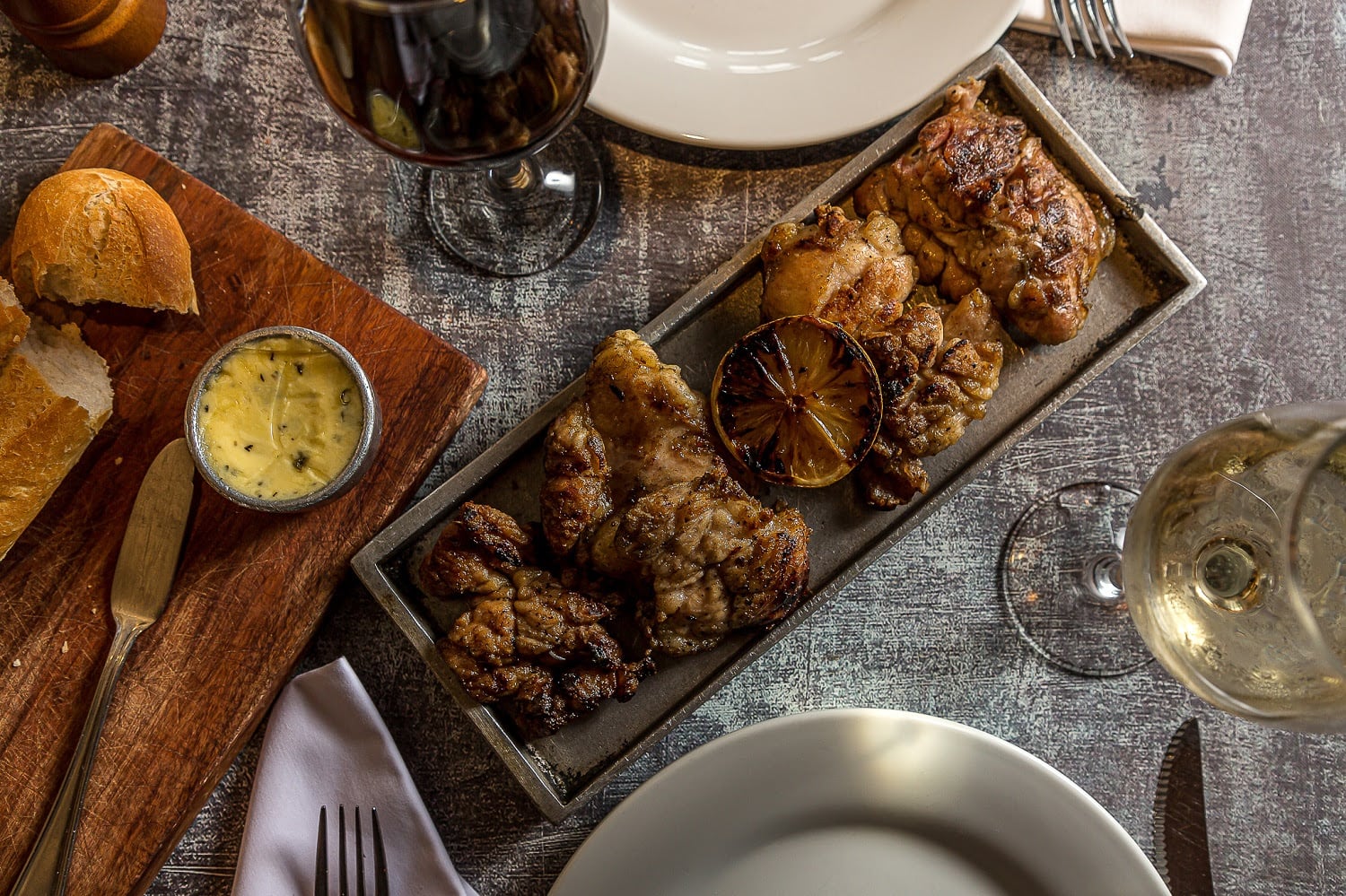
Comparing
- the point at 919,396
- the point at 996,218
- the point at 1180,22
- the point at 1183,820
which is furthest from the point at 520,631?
the point at 1180,22

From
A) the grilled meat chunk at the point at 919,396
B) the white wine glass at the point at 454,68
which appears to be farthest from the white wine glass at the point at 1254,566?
the white wine glass at the point at 454,68

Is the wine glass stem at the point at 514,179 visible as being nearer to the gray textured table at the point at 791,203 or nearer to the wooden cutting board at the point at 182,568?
the gray textured table at the point at 791,203

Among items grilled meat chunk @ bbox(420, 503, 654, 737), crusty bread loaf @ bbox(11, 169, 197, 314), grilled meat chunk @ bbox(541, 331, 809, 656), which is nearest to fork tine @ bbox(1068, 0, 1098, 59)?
grilled meat chunk @ bbox(541, 331, 809, 656)

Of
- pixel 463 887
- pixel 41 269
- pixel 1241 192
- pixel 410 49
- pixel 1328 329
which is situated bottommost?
pixel 463 887

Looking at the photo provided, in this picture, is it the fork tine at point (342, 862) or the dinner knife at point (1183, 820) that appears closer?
the fork tine at point (342, 862)

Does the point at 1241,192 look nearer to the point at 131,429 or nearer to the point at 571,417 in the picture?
the point at 571,417

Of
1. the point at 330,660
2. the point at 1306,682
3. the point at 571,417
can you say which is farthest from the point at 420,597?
the point at 1306,682

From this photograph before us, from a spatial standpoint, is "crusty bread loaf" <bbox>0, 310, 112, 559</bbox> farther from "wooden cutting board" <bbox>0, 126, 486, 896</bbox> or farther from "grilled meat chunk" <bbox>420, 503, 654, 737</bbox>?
"grilled meat chunk" <bbox>420, 503, 654, 737</bbox>
